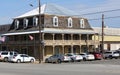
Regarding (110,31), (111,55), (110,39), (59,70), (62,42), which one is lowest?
(111,55)

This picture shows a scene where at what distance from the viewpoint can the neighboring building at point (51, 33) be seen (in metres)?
→ 69.4

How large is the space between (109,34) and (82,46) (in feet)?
69.9

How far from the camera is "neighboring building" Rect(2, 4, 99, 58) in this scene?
228 feet

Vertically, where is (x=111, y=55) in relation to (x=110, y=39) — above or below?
below

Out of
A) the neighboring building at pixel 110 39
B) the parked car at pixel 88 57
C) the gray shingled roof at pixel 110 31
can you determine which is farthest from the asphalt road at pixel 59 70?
the gray shingled roof at pixel 110 31

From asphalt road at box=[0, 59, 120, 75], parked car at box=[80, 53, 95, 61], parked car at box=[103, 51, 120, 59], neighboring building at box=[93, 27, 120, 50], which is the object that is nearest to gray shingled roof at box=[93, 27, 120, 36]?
neighboring building at box=[93, 27, 120, 50]

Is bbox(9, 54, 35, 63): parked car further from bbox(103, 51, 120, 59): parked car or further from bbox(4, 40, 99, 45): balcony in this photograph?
bbox(103, 51, 120, 59): parked car

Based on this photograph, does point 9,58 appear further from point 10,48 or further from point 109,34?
point 109,34

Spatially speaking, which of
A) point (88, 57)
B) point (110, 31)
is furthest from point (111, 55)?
point (110, 31)

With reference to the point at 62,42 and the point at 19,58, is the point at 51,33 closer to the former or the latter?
the point at 62,42

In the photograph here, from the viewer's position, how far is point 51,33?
68.2 metres

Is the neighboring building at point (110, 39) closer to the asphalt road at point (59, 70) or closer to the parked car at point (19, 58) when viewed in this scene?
the parked car at point (19, 58)

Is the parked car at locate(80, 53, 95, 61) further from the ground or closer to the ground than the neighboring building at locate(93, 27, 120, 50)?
closer to the ground

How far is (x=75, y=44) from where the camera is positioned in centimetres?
7281
